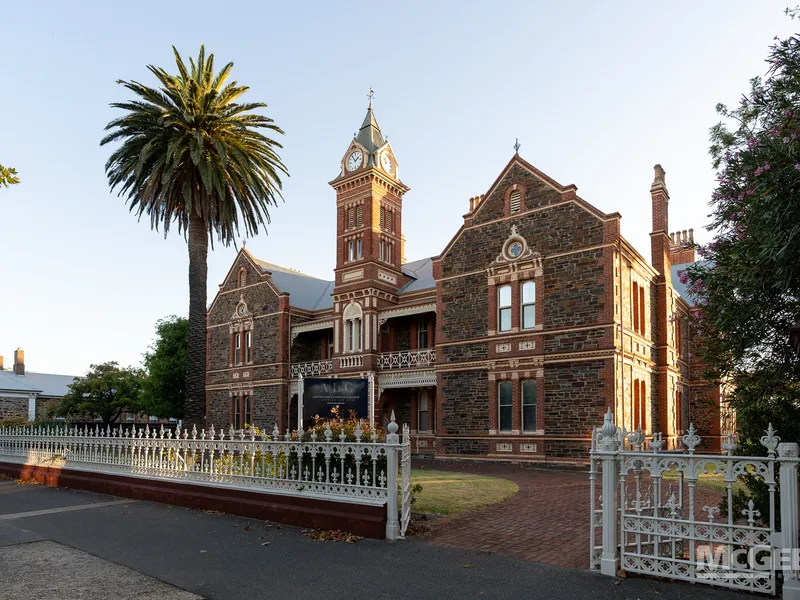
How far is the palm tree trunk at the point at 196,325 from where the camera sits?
18.7 metres

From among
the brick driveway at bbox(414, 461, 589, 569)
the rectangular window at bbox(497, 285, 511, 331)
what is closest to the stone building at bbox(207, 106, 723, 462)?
the rectangular window at bbox(497, 285, 511, 331)

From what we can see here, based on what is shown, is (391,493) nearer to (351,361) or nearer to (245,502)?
(245,502)

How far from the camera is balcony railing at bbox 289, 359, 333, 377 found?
31.1 metres

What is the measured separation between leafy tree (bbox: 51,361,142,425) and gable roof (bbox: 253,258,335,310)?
1683 centimetres

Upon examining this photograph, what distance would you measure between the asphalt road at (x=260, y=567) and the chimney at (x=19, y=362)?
172ft

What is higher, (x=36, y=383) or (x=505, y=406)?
(x=505, y=406)

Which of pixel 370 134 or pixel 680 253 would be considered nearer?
pixel 370 134

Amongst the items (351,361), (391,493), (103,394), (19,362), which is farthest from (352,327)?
(19,362)

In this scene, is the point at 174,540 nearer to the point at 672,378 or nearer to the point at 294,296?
the point at 672,378

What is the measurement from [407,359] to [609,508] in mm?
20920

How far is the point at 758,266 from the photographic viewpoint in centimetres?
700

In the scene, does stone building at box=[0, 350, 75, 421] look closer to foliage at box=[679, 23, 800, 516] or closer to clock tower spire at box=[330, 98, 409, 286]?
clock tower spire at box=[330, 98, 409, 286]

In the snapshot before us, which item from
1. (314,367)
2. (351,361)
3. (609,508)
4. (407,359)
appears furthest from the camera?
(314,367)

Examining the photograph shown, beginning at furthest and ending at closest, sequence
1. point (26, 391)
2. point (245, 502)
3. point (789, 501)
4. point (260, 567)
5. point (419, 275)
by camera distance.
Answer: point (26, 391)
point (419, 275)
point (245, 502)
point (260, 567)
point (789, 501)
